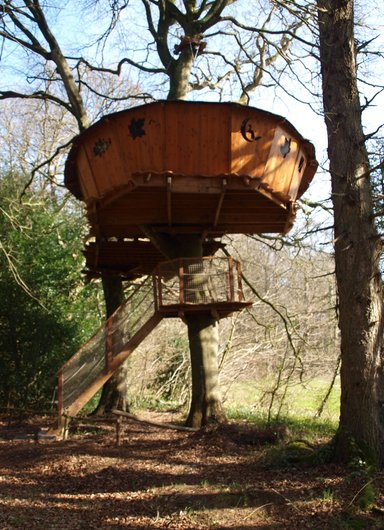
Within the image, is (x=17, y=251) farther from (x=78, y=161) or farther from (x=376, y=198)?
(x=376, y=198)

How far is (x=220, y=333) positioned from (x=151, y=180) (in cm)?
1274

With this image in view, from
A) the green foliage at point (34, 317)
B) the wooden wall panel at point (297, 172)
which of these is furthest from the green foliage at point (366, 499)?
the green foliage at point (34, 317)

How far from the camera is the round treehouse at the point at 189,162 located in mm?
8086

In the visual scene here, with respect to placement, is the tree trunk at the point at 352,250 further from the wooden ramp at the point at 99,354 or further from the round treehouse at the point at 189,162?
the wooden ramp at the point at 99,354

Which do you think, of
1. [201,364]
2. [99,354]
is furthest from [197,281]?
[99,354]

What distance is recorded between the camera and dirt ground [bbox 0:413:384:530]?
5445 millimetres

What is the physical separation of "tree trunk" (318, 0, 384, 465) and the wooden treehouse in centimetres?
135

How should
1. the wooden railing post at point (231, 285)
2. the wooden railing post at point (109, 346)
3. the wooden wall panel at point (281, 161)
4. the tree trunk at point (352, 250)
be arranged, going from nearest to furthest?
the tree trunk at point (352, 250)
the wooden wall panel at point (281, 161)
the wooden railing post at point (231, 285)
the wooden railing post at point (109, 346)

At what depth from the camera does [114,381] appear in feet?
43.1

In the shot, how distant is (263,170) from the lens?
844 cm

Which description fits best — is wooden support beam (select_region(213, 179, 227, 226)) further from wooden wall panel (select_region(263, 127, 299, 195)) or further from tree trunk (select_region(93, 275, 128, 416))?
tree trunk (select_region(93, 275, 128, 416))

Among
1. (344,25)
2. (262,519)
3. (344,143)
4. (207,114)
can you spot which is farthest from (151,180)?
(262,519)

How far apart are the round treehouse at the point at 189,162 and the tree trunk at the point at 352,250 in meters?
1.32

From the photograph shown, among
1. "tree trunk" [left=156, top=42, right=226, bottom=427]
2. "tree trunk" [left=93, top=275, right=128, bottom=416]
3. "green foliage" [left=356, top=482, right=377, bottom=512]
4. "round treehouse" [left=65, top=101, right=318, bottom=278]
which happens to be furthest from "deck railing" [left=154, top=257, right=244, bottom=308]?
"green foliage" [left=356, top=482, right=377, bottom=512]
